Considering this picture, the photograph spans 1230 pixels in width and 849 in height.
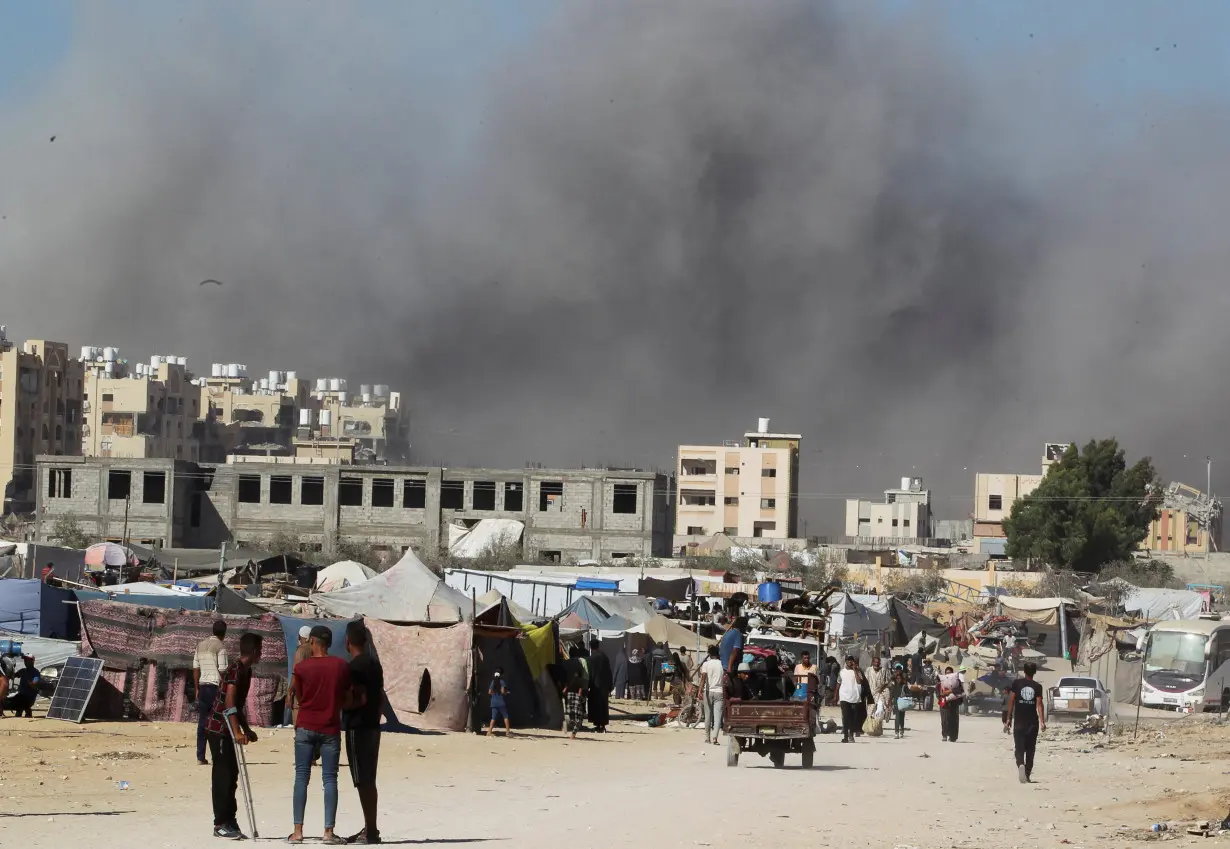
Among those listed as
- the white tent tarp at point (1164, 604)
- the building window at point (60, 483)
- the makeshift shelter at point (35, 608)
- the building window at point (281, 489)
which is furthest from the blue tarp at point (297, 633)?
the building window at point (60, 483)

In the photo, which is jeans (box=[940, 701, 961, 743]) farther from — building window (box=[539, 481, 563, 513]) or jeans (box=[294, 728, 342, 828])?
building window (box=[539, 481, 563, 513])

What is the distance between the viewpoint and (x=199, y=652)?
1509cm

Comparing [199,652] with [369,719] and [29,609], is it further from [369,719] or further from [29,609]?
[29,609]

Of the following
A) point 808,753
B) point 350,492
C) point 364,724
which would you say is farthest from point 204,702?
point 350,492

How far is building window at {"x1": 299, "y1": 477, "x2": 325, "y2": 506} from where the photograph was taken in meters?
93.2

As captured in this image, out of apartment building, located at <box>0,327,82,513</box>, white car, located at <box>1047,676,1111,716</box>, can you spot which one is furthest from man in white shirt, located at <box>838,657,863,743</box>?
apartment building, located at <box>0,327,82,513</box>

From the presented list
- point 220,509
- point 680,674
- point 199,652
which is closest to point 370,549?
point 220,509

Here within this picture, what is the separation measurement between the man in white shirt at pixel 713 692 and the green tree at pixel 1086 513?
70.6 metres

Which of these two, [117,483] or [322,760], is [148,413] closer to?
[117,483]

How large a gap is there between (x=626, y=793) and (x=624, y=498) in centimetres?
7264

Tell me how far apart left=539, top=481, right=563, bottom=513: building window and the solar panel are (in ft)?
219

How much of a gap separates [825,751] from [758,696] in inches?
159

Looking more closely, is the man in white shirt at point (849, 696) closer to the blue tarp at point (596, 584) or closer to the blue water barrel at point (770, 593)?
the blue water barrel at point (770, 593)

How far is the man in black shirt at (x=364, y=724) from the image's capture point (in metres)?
12.5
